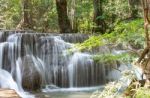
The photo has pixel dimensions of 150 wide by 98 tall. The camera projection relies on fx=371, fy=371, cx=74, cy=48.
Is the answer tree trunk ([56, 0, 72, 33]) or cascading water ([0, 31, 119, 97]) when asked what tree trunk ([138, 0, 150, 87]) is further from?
tree trunk ([56, 0, 72, 33])

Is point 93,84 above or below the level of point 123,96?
below

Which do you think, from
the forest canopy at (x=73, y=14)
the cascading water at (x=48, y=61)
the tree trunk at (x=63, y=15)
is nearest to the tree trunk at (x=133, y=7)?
the forest canopy at (x=73, y=14)

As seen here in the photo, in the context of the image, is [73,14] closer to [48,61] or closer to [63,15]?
[63,15]

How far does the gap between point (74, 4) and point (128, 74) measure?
1501cm

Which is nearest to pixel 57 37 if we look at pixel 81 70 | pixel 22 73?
pixel 81 70

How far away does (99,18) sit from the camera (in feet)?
50.9

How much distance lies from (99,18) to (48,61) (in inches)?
211

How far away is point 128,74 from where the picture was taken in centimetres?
203

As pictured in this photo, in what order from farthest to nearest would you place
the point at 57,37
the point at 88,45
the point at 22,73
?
the point at 57,37 → the point at 22,73 → the point at 88,45

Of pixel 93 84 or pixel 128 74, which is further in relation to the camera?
pixel 93 84

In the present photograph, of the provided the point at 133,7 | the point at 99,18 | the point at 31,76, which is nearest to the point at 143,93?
the point at 31,76

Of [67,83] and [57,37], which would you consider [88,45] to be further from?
[57,37]

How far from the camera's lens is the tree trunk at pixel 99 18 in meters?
15.4

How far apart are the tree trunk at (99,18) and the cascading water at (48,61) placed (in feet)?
14.8
